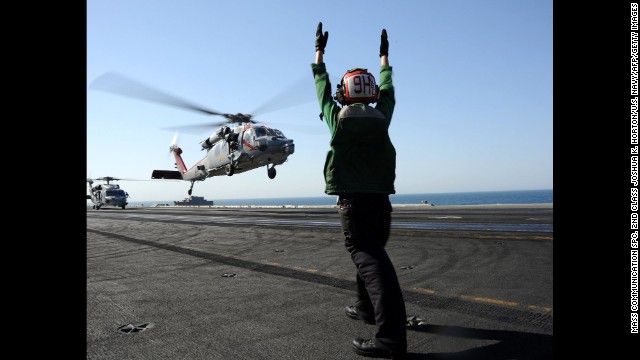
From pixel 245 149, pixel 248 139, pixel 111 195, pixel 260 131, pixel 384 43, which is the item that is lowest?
pixel 111 195

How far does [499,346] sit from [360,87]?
222 cm

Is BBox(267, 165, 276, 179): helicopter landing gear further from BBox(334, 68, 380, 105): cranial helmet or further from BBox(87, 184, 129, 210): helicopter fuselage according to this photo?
BBox(87, 184, 129, 210): helicopter fuselage

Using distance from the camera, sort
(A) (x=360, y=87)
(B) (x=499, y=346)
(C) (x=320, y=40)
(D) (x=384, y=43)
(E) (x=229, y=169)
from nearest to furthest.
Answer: (B) (x=499, y=346) → (A) (x=360, y=87) → (C) (x=320, y=40) → (D) (x=384, y=43) → (E) (x=229, y=169)

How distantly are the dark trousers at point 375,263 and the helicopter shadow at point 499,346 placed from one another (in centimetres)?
24

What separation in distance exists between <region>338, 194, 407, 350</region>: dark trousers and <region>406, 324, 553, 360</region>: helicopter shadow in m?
0.24

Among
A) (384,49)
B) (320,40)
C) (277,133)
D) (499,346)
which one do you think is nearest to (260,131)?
(277,133)

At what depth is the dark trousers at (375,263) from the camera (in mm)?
2383

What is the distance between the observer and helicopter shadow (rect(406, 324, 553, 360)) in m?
2.34

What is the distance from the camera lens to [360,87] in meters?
3.03

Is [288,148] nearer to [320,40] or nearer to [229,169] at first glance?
[229,169]

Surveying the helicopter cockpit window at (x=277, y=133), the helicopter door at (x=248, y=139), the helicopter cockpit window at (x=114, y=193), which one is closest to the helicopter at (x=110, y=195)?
the helicopter cockpit window at (x=114, y=193)
